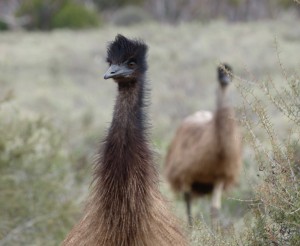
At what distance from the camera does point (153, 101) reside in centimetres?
2086

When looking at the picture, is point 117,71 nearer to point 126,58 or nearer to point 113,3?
point 126,58

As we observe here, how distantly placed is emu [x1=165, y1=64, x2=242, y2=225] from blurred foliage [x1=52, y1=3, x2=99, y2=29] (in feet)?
95.5

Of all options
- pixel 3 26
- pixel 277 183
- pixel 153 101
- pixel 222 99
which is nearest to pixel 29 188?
pixel 222 99

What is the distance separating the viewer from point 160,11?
48.6 meters

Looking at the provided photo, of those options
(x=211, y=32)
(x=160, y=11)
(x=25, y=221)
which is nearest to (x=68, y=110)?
(x=25, y=221)

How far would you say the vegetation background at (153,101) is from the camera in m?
4.10

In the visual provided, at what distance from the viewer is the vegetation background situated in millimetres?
4098

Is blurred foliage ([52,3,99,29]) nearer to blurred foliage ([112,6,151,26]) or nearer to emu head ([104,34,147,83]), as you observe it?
blurred foliage ([112,6,151,26])

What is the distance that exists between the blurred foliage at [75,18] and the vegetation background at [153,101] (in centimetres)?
5

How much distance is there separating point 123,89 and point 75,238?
850 millimetres

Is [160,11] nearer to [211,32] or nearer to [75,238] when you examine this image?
[211,32]

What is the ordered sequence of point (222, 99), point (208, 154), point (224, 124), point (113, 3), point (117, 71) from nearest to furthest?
point (117, 71) → point (224, 124) → point (222, 99) → point (208, 154) → point (113, 3)

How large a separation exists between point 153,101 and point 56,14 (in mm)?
21376

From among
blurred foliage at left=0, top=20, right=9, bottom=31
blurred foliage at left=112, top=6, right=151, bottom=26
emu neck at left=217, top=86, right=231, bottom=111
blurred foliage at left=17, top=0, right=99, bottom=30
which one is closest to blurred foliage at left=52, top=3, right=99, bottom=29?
blurred foliage at left=17, top=0, right=99, bottom=30
